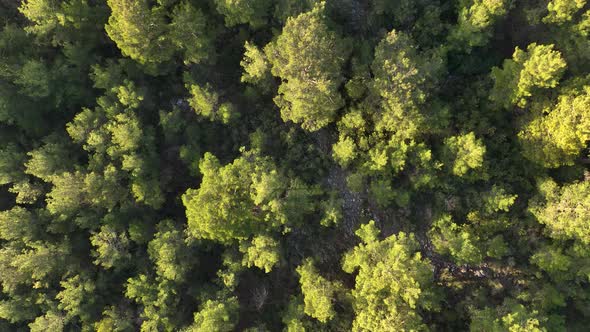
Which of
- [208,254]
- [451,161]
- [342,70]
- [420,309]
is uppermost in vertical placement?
[342,70]

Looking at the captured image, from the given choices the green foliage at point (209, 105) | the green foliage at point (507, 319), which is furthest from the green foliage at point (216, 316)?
the green foliage at point (507, 319)

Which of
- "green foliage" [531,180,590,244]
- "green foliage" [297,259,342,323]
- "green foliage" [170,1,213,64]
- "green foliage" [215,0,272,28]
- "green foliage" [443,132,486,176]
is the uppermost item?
"green foliage" [215,0,272,28]

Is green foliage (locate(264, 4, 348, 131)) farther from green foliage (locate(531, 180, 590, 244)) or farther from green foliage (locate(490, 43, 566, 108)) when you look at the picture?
green foliage (locate(531, 180, 590, 244))

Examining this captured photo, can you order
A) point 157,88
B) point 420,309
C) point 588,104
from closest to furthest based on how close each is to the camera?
point 588,104
point 420,309
point 157,88

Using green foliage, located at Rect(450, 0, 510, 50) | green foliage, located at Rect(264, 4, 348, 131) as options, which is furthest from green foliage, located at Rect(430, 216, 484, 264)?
green foliage, located at Rect(450, 0, 510, 50)

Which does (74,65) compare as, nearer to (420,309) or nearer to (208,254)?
(208,254)

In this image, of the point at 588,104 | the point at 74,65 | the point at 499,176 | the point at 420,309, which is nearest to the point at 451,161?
the point at 499,176

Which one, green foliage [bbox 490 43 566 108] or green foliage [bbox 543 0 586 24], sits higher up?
green foliage [bbox 543 0 586 24]

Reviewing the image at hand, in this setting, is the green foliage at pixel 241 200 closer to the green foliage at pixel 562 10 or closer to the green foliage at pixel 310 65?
the green foliage at pixel 310 65

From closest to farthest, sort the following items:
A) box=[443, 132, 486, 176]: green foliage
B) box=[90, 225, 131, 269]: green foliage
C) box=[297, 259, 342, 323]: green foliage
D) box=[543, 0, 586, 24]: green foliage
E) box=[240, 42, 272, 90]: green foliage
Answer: box=[543, 0, 586, 24]: green foliage → box=[297, 259, 342, 323]: green foliage → box=[443, 132, 486, 176]: green foliage → box=[90, 225, 131, 269]: green foliage → box=[240, 42, 272, 90]: green foliage
